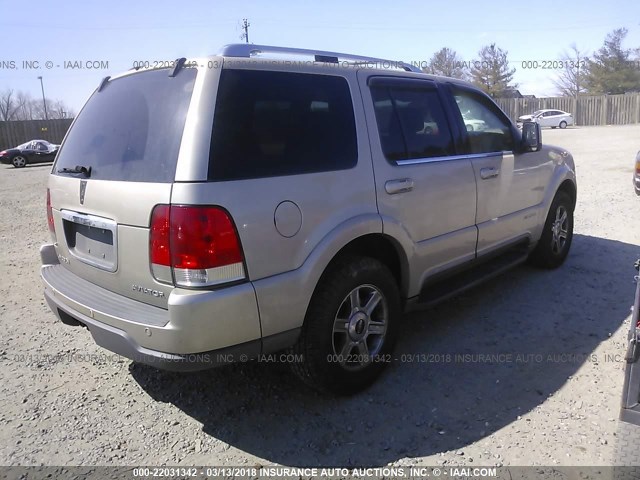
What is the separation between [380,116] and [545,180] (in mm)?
2437

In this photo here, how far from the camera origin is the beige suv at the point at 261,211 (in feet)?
8.25

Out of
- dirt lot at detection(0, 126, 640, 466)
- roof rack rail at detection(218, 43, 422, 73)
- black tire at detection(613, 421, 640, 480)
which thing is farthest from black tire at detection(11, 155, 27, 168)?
black tire at detection(613, 421, 640, 480)

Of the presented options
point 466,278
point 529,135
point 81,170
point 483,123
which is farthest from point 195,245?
point 529,135

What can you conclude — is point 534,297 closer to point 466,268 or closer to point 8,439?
point 466,268

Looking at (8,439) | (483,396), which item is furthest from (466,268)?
(8,439)

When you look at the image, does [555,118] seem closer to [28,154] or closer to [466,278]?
[28,154]

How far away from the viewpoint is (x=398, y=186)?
3367 mm

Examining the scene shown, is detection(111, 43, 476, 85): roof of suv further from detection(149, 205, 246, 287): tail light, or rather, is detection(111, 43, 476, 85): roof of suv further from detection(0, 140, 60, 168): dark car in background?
detection(0, 140, 60, 168): dark car in background

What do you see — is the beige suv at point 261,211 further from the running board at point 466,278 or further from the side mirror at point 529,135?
the side mirror at point 529,135

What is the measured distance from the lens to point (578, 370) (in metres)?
3.49

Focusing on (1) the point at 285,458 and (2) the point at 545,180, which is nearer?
(1) the point at 285,458

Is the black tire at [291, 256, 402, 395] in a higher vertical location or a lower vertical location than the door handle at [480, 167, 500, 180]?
lower

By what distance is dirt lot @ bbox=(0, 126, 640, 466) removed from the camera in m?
2.78

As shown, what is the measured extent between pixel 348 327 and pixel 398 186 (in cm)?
97
